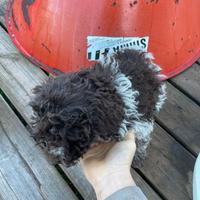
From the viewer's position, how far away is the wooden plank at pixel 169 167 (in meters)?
1.38

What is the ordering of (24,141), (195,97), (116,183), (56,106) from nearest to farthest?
(56,106) < (116,183) < (24,141) < (195,97)

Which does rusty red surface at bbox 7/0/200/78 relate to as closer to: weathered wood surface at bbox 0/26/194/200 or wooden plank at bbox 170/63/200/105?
wooden plank at bbox 170/63/200/105

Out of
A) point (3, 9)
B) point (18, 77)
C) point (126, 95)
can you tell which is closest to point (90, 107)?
point (126, 95)

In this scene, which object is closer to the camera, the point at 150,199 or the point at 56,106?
the point at 56,106

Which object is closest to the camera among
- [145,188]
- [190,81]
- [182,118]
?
[145,188]

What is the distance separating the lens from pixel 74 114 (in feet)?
3.17

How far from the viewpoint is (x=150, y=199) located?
1.36 m

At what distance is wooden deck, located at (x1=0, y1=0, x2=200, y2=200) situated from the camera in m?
1.39

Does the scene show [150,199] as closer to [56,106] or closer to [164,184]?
[164,184]

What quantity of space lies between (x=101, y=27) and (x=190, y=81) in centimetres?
48

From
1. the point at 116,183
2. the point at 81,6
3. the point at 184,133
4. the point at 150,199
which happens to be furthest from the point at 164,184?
the point at 81,6

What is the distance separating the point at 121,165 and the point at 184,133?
1.51 feet

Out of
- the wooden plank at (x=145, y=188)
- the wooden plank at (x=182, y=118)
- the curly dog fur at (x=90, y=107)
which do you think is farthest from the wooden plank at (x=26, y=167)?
the wooden plank at (x=182, y=118)

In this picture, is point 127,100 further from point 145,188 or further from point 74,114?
point 145,188
